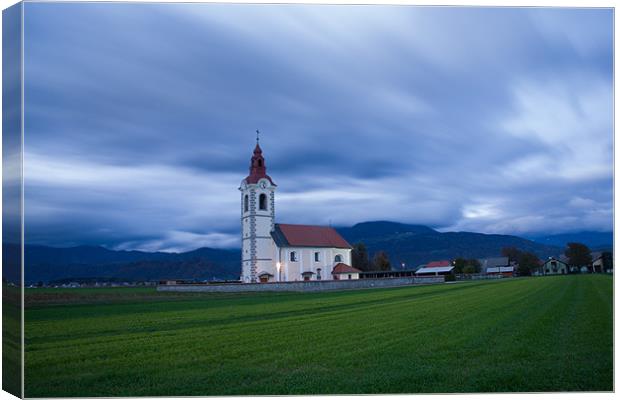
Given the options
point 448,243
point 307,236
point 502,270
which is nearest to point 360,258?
point 307,236

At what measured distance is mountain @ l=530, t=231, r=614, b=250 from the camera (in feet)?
34.0

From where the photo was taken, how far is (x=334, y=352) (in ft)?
34.6

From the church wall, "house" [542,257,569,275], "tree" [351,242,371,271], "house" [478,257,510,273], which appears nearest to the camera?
"house" [542,257,569,275]

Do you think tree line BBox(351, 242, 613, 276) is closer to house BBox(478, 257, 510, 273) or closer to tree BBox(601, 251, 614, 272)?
tree BBox(601, 251, 614, 272)

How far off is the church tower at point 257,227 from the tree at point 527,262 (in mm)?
26781

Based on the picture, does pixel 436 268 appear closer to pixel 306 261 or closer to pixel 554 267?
pixel 554 267

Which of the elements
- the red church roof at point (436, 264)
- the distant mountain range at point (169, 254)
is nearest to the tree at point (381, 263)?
the red church roof at point (436, 264)

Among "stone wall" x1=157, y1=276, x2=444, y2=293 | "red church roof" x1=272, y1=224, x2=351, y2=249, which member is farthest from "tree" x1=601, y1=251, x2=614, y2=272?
"red church roof" x1=272, y1=224, x2=351, y2=249

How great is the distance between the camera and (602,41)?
10.5 m

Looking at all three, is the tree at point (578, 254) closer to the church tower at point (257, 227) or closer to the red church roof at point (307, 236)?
the church tower at point (257, 227)

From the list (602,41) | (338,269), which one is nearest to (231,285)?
(338,269)

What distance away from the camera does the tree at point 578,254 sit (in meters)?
11.6

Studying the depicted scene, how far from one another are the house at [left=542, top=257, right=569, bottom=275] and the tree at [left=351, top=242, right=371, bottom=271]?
99.4 ft

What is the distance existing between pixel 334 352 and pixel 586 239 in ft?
17.4
